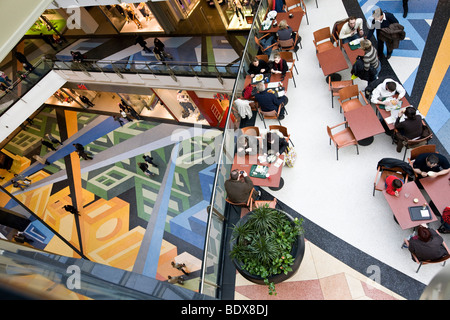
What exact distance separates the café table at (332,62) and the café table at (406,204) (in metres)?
3.21

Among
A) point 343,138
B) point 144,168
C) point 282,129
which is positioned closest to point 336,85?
point 343,138

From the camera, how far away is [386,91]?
5926mm

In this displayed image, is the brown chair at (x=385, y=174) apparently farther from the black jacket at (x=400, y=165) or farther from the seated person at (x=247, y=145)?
the seated person at (x=247, y=145)

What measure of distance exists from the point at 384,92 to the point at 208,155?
367 inches

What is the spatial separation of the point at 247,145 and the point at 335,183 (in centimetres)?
192

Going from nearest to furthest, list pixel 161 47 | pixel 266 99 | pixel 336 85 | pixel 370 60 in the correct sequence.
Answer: pixel 370 60, pixel 266 99, pixel 336 85, pixel 161 47

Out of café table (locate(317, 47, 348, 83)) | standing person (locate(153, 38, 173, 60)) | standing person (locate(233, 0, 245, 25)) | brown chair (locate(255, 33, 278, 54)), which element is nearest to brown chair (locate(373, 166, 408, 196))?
café table (locate(317, 47, 348, 83))

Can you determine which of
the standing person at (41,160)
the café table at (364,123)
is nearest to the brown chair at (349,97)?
the café table at (364,123)

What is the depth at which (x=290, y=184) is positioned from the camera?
618 centimetres

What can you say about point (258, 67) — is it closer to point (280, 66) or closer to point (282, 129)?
A: point (280, 66)

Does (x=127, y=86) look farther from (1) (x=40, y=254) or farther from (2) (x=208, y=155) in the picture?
(1) (x=40, y=254)

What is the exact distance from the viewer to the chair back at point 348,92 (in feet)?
21.1

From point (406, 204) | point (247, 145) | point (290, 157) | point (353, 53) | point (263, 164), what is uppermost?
point (353, 53)

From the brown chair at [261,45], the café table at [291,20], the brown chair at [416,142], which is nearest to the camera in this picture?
the brown chair at [416,142]
